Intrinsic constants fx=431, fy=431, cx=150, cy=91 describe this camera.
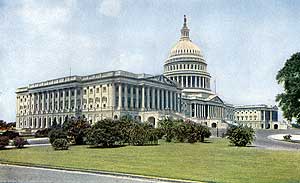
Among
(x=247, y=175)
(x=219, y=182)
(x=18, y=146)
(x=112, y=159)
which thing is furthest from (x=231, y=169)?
(x=18, y=146)

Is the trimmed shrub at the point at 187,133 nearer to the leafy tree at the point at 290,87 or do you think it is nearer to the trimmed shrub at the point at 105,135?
the trimmed shrub at the point at 105,135

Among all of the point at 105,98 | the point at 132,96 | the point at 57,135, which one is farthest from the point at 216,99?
the point at 57,135

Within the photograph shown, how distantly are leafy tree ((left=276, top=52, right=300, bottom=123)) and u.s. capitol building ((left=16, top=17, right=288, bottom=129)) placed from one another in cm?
5938

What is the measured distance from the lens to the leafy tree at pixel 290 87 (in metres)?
51.1

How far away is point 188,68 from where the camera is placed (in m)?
168

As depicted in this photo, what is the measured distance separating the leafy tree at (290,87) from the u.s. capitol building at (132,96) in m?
59.4

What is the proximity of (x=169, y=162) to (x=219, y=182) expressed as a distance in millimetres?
10136

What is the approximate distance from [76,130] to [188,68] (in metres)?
116

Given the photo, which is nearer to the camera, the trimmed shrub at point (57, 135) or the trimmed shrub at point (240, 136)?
the trimmed shrub at point (240, 136)

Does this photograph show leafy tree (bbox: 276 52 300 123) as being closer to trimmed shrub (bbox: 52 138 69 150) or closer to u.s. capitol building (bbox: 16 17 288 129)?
trimmed shrub (bbox: 52 138 69 150)

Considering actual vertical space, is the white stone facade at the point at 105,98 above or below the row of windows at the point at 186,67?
below

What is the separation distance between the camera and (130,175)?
2409 centimetres

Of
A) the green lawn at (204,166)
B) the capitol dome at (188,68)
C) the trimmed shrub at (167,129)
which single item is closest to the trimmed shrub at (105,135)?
the trimmed shrub at (167,129)

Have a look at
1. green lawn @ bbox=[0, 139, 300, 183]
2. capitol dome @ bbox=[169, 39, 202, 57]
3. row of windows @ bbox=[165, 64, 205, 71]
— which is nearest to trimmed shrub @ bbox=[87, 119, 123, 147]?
green lawn @ bbox=[0, 139, 300, 183]
